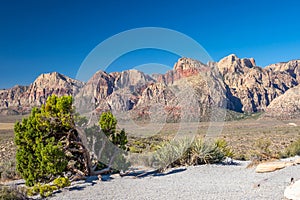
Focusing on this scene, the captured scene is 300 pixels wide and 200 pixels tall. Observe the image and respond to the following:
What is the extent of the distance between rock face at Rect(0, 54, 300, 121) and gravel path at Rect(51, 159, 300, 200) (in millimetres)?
3456

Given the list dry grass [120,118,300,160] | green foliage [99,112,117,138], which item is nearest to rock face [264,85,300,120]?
dry grass [120,118,300,160]

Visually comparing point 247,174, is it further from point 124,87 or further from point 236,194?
point 124,87

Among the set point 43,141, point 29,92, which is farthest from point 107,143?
point 29,92

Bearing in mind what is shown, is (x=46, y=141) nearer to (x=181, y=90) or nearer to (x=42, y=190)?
(x=42, y=190)

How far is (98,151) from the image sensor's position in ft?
36.2

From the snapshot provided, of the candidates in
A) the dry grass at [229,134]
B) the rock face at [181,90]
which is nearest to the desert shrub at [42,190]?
the rock face at [181,90]

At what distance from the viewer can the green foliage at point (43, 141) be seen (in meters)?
8.90

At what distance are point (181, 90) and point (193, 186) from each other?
57.3 feet

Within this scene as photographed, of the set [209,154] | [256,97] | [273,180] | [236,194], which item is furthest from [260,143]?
[256,97]

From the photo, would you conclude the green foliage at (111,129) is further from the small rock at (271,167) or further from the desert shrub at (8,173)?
the small rock at (271,167)

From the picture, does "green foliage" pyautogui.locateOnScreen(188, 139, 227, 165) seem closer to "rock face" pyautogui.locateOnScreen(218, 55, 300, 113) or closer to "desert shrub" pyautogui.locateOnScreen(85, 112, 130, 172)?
"desert shrub" pyautogui.locateOnScreen(85, 112, 130, 172)

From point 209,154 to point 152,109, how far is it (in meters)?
12.7

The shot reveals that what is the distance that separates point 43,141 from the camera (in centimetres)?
947

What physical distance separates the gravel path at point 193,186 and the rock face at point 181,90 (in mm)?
3456
